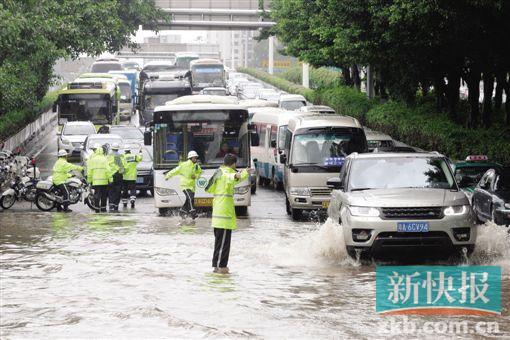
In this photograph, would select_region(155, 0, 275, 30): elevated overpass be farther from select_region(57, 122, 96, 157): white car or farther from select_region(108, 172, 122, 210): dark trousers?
select_region(108, 172, 122, 210): dark trousers

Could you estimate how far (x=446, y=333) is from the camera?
1200 cm

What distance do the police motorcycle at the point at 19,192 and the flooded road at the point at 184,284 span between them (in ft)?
17.6

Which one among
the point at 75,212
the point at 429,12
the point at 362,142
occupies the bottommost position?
the point at 75,212

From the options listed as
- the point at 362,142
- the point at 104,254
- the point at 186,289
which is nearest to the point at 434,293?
the point at 186,289

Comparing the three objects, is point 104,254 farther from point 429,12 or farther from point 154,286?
point 429,12

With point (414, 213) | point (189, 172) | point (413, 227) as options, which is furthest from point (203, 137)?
point (413, 227)

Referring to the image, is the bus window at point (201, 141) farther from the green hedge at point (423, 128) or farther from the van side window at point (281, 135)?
the green hedge at point (423, 128)

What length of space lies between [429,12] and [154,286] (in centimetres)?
1429

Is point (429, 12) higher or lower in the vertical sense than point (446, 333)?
higher

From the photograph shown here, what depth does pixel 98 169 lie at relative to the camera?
27.1 m

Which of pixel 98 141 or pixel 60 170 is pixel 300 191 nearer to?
pixel 60 170

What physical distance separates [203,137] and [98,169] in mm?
2727

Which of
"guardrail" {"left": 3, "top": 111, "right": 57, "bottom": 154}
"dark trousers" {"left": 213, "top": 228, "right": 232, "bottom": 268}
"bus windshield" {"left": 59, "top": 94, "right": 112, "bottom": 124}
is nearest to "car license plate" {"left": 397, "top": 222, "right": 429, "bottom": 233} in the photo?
"dark trousers" {"left": 213, "top": 228, "right": 232, "bottom": 268}

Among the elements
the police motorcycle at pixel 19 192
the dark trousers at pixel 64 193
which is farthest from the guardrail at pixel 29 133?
the dark trousers at pixel 64 193
